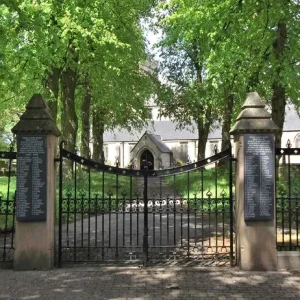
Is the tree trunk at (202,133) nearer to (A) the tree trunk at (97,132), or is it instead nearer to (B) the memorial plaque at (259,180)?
(A) the tree trunk at (97,132)

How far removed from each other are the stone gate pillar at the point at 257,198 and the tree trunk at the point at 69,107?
13.9 meters

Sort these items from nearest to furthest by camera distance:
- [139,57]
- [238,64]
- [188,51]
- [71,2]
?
[71,2] < [238,64] < [139,57] < [188,51]

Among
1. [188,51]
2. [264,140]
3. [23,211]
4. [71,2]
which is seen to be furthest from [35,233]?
[188,51]

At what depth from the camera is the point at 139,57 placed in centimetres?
2438

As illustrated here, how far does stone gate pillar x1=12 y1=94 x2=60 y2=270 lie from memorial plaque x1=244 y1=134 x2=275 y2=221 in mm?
3625

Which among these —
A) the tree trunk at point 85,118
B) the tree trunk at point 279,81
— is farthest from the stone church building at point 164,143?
the tree trunk at point 279,81

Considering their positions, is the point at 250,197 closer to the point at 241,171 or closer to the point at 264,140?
the point at 241,171

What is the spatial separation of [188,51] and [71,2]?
1791cm

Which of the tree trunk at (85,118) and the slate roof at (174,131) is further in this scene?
the slate roof at (174,131)

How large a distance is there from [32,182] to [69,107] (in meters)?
13.7

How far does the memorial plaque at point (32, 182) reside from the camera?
7.65 metres

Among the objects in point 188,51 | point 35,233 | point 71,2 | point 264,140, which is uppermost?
point 188,51

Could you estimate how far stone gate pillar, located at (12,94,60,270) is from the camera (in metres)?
Answer: 7.64

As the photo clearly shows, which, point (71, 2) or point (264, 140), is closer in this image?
point (264, 140)
